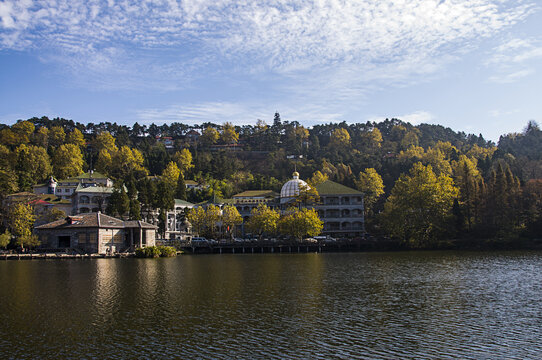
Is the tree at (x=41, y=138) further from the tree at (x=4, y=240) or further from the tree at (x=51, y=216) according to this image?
the tree at (x=4, y=240)

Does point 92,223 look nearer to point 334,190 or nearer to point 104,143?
point 334,190

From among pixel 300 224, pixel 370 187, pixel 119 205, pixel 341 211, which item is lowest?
pixel 300 224

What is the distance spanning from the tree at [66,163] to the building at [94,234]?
49227 millimetres

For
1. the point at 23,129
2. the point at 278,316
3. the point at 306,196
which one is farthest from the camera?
the point at 23,129

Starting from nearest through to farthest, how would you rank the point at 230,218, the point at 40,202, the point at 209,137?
the point at 230,218 → the point at 40,202 → the point at 209,137

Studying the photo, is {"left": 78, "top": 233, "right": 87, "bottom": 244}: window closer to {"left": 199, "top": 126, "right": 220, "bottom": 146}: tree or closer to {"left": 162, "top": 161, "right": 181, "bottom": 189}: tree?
{"left": 162, "top": 161, "right": 181, "bottom": 189}: tree

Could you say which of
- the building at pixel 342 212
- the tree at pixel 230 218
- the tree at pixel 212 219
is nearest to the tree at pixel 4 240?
the tree at pixel 212 219

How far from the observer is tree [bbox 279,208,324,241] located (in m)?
92.0

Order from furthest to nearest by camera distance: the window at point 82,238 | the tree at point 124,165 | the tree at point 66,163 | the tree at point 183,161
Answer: the tree at point 183,161 → the tree at point 124,165 → the tree at point 66,163 → the window at point 82,238

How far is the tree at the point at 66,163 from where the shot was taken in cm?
13000

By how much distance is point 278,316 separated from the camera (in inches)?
1048

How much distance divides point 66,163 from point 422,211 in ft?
319

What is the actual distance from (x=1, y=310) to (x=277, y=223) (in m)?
70.2

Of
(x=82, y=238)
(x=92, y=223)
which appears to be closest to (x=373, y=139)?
(x=92, y=223)
